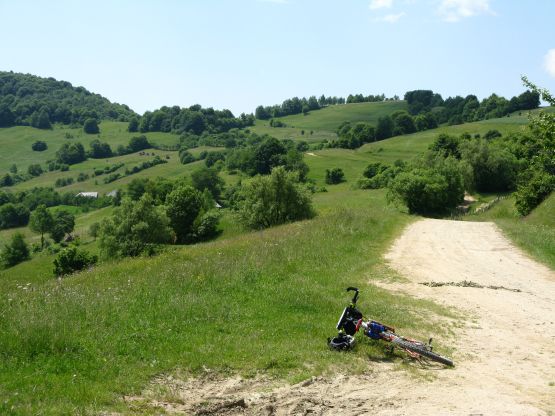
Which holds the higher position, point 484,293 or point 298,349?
point 298,349

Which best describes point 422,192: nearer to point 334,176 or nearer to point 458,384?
point 458,384

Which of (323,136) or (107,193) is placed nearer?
(107,193)

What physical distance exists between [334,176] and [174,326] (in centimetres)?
9932

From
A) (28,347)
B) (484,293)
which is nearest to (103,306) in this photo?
(28,347)

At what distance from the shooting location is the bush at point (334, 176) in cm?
10738

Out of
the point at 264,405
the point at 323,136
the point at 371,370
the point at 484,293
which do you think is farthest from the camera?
the point at 323,136

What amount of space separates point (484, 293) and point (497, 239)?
13107 mm

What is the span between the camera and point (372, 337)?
1013cm

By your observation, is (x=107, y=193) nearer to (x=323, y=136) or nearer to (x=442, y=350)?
(x=323, y=136)

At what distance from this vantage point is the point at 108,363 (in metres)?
8.62

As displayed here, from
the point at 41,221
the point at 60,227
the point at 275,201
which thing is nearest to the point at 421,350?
the point at 275,201

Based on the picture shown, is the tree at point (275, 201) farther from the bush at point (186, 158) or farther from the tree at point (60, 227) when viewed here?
the bush at point (186, 158)

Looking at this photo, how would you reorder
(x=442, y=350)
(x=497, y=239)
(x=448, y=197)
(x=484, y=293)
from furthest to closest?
1. (x=448, y=197)
2. (x=497, y=239)
3. (x=484, y=293)
4. (x=442, y=350)

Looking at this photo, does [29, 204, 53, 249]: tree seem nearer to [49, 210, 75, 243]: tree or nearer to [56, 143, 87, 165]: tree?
[49, 210, 75, 243]: tree
